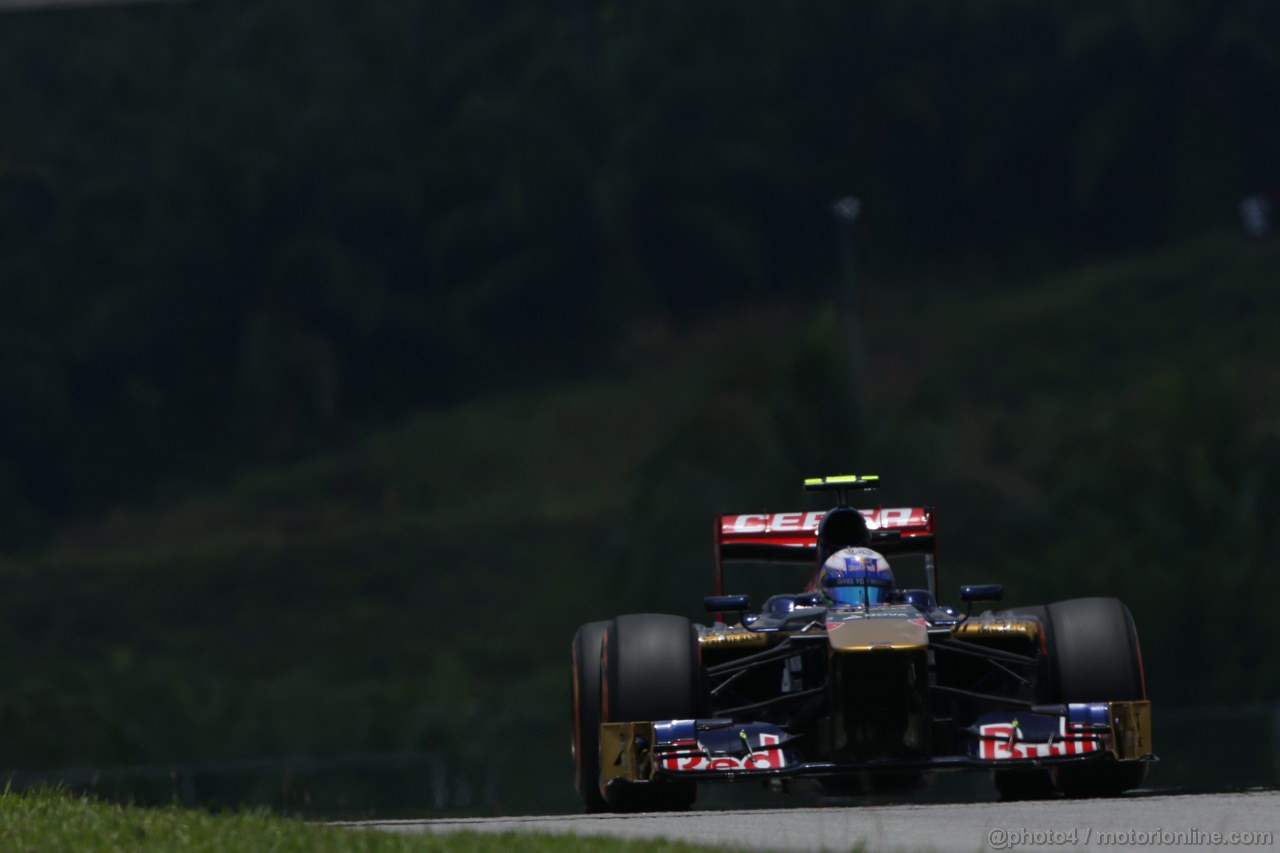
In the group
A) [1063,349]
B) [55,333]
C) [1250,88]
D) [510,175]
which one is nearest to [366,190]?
[510,175]

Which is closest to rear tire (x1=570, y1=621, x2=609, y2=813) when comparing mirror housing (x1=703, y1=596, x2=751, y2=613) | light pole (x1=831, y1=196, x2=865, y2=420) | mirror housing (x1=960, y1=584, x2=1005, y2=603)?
mirror housing (x1=703, y1=596, x2=751, y2=613)

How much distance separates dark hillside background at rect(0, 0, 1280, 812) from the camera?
210ft

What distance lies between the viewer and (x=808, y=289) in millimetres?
77688

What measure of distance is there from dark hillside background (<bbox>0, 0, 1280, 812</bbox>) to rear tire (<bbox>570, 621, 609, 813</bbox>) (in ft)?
151

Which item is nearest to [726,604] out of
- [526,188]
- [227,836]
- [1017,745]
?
[1017,745]

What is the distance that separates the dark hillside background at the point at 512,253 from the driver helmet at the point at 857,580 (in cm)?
4585

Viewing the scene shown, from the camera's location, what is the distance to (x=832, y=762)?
11.0 m

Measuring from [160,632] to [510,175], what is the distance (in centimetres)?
2509

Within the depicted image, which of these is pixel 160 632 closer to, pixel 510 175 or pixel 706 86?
pixel 510 175

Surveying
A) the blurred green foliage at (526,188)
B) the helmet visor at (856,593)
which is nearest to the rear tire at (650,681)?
the helmet visor at (856,593)

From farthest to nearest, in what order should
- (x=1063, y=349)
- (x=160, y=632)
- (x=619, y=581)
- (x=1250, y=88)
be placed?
(x=1250, y=88) → (x=1063, y=349) → (x=160, y=632) → (x=619, y=581)

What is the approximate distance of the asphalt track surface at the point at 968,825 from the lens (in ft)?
27.9

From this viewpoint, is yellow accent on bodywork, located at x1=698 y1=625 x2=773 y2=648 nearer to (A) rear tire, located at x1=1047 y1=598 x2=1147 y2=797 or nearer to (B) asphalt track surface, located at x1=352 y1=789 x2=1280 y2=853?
(B) asphalt track surface, located at x1=352 y1=789 x2=1280 y2=853

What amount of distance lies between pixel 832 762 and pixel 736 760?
48 cm
